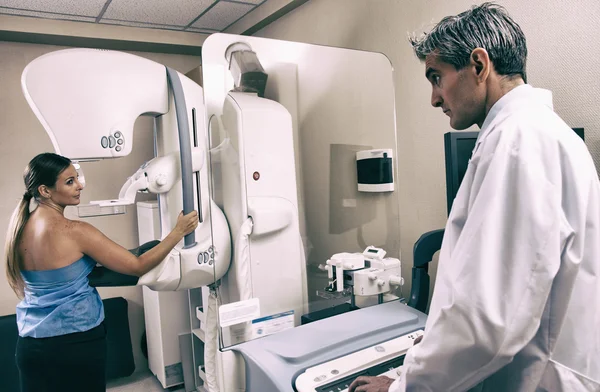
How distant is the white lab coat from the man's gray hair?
0.35ft

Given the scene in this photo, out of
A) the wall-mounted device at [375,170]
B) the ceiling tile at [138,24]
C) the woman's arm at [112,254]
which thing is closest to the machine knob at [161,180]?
the woman's arm at [112,254]

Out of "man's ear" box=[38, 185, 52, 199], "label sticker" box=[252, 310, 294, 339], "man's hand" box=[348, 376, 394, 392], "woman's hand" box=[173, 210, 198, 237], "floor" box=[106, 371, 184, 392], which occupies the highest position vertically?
"man's ear" box=[38, 185, 52, 199]

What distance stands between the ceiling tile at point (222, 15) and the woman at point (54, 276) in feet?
4.95

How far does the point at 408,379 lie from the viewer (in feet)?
2.51

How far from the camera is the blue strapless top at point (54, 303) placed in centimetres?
179

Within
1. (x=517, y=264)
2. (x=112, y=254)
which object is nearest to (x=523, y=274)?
(x=517, y=264)

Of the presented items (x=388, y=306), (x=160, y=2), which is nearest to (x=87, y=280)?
(x=388, y=306)

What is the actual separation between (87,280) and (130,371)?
1.53 metres

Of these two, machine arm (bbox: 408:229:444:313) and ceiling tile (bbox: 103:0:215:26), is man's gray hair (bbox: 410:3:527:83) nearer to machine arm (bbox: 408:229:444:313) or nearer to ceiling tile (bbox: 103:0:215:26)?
machine arm (bbox: 408:229:444:313)

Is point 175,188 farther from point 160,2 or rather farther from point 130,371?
point 130,371

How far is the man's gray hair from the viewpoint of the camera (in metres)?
0.81

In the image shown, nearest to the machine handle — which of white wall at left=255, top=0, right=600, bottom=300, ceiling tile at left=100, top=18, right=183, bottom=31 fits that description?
white wall at left=255, top=0, right=600, bottom=300

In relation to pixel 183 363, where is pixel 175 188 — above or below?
above

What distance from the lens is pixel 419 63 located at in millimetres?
1896
